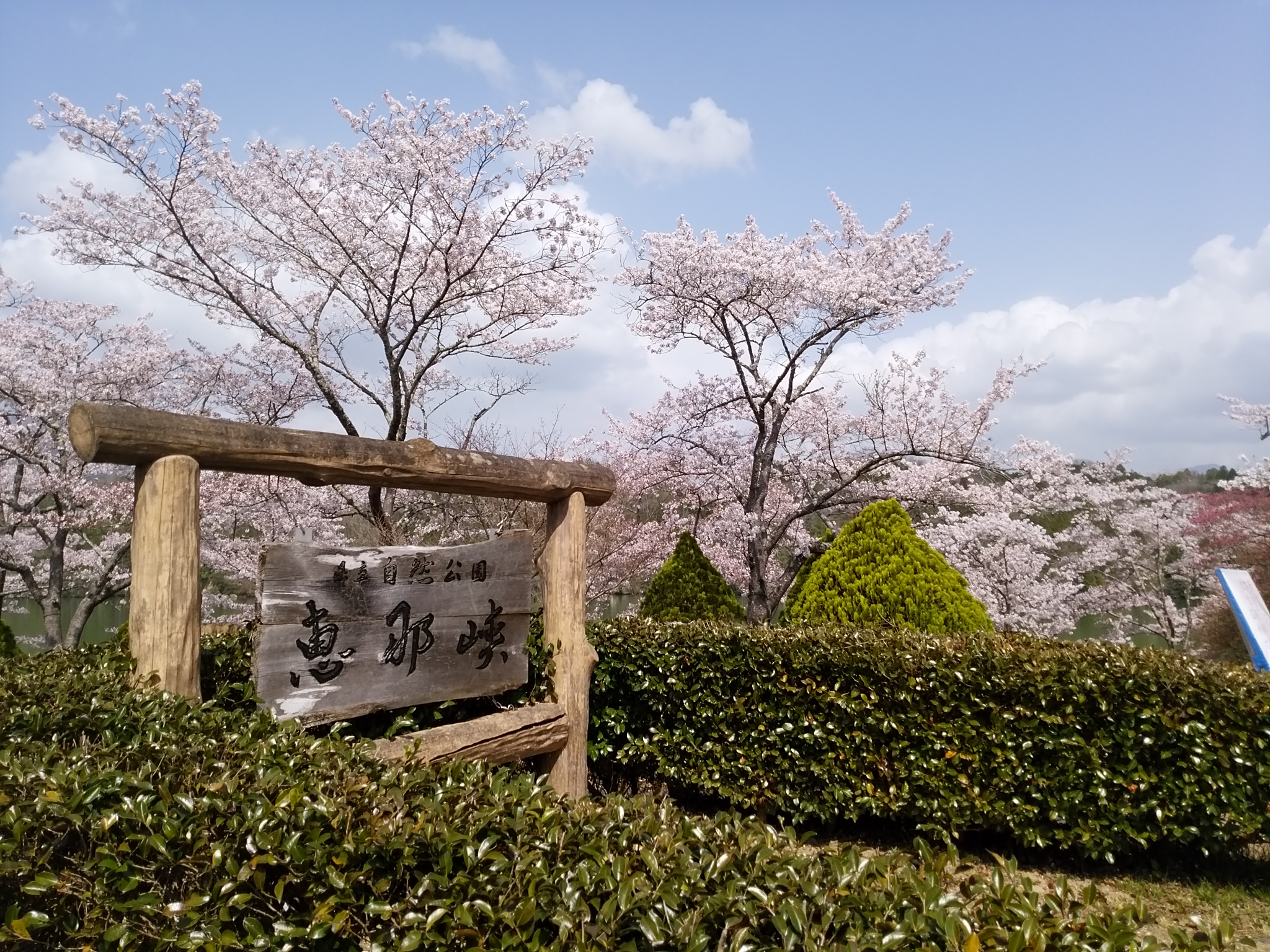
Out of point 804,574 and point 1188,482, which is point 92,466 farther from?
point 1188,482

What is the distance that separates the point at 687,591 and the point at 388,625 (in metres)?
4.96

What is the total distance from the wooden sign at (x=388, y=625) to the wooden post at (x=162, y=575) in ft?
0.90

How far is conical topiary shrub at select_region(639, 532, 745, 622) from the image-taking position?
8.12 metres

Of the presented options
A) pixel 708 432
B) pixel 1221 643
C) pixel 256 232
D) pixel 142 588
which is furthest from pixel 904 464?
pixel 142 588

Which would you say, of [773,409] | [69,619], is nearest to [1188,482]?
[773,409]

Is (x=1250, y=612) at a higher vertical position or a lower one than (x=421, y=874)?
higher

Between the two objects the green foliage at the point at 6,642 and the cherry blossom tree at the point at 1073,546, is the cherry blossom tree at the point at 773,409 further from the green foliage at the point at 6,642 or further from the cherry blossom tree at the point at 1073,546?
the green foliage at the point at 6,642

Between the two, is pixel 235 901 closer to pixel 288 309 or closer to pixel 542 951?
pixel 542 951

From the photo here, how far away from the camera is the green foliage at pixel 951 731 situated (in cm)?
405

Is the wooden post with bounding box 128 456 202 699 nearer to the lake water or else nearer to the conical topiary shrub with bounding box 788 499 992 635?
the conical topiary shrub with bounding box 788 499 992 635

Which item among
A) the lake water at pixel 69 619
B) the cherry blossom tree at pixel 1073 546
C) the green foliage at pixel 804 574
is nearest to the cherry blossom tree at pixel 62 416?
the green foliage at pixel 804 574

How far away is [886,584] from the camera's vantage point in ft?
20.2

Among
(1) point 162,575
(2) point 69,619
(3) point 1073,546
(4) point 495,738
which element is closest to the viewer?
(1) point 162,575

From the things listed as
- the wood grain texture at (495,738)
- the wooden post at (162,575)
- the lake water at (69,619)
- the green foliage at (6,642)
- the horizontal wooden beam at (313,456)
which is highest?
the horizontal wooden beam at (313,456)
